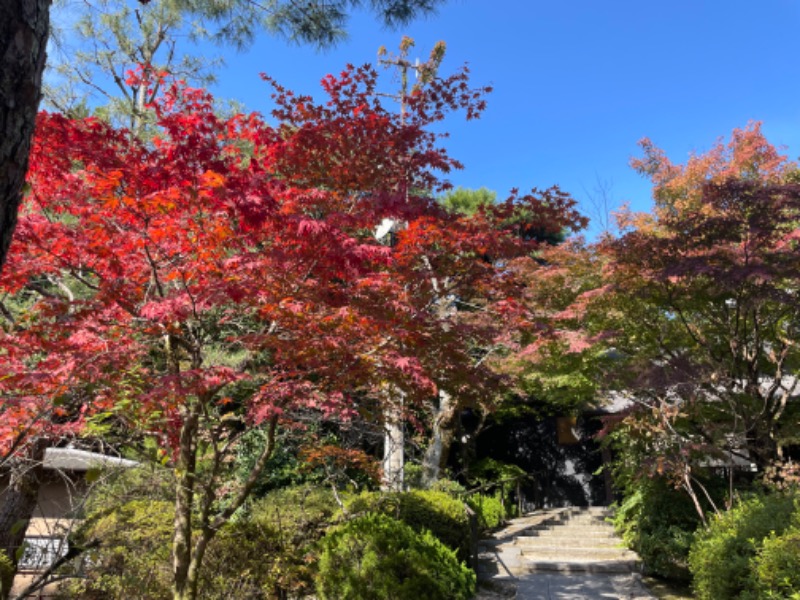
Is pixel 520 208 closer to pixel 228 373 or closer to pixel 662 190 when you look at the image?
pixel 228 373

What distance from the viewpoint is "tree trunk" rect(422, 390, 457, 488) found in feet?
34.7

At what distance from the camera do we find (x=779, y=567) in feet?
13.7

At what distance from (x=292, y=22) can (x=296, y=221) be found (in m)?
1.94

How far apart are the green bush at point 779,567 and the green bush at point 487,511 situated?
21.2 ft

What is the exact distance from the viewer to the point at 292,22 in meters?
4.53

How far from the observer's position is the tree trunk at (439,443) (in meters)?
10.6

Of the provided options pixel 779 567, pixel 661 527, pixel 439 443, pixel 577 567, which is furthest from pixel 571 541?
pixel 779 567

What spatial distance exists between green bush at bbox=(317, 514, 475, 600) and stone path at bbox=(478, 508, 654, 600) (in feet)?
7.17

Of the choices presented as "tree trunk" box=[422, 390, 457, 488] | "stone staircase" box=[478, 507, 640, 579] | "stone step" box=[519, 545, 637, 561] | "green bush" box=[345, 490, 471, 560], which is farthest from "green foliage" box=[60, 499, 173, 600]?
"stone step" box=[519, 545, 637, 561]

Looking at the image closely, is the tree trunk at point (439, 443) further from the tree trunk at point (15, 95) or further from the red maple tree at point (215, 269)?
the tree trunk at point (15, 95)

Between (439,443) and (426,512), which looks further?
(439,443)

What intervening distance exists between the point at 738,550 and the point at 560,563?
365 centimetres

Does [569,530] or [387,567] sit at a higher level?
[387,567]

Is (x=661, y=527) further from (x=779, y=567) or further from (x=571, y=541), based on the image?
(x=779, y=567)
